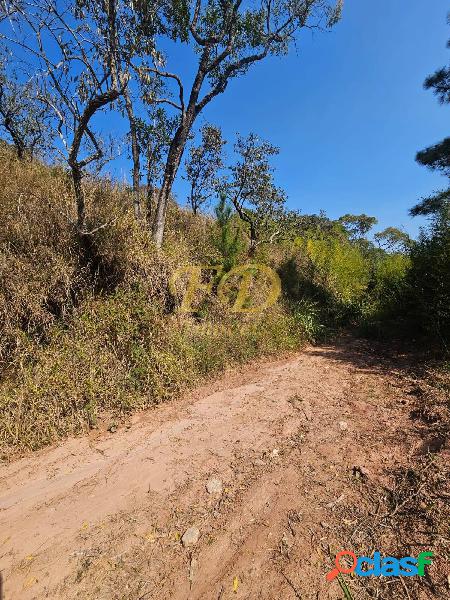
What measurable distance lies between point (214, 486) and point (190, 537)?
0.43 metres

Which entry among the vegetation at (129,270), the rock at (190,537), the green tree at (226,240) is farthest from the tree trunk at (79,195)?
the rock at (190,537)

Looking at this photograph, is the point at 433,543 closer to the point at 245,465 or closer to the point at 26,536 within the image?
the point at 245,465

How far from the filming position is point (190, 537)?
6.23 feet

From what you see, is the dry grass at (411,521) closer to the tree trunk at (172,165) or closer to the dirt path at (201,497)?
the dirt path at (201,497)

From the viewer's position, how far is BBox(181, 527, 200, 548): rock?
187cm

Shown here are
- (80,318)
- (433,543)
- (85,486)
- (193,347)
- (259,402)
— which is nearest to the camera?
(433,543)

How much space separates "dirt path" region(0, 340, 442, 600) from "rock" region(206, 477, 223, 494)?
0.12 ft

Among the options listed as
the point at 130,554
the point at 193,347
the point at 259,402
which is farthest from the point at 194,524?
the point at 193,347

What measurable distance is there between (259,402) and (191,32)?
629cm

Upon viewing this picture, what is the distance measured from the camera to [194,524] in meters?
2.00

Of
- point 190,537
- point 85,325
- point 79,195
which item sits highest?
point 79,195

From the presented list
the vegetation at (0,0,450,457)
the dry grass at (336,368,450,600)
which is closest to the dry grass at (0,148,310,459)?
the vegetation at (0,0,450,457)

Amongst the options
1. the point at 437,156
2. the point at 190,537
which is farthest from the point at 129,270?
the point at 437,156

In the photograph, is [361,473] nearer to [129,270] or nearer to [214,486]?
[214,486]
